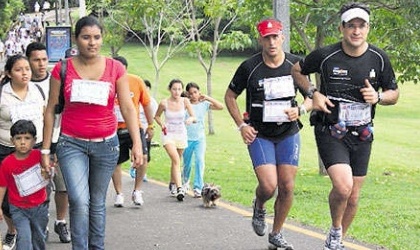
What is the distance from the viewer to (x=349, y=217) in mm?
7332

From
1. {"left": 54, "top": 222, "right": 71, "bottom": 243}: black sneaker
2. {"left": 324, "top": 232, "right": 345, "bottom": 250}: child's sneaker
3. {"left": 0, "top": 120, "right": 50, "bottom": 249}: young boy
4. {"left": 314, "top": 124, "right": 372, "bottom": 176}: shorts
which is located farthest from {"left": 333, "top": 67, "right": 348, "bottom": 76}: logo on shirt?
{"left": 54, "top": 222, "right": 71, "bottom": 243}: black sneaker

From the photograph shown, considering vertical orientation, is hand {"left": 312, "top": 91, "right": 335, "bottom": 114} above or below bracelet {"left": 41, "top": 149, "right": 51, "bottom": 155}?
above

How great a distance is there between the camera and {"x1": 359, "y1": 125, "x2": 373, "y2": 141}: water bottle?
23.0ft

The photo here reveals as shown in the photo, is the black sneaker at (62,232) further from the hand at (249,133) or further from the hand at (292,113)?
the hand at (292,113)

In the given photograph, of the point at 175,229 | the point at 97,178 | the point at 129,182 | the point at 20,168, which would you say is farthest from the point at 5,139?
the point at 129,182

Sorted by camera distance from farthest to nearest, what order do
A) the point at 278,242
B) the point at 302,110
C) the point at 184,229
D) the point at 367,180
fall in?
1. the point at 367,180
2. the point at 184,229
3. the point at 278,242
4. the point at 302,110

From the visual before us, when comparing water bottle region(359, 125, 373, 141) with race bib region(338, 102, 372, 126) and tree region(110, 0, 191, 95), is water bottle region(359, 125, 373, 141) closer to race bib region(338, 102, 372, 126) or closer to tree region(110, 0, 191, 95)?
race bib region(338, 102, 372, 126)

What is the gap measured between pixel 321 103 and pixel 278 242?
148 cm

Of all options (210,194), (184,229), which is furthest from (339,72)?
(210,194)

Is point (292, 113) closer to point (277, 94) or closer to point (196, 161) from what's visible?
point (277, 94)

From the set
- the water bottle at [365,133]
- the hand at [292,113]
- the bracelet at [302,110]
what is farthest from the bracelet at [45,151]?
the water bottle at [365,133]

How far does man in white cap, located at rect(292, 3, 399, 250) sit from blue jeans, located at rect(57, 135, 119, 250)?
1.73m

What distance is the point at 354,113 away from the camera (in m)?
6.96

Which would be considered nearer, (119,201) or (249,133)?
(249,133)
